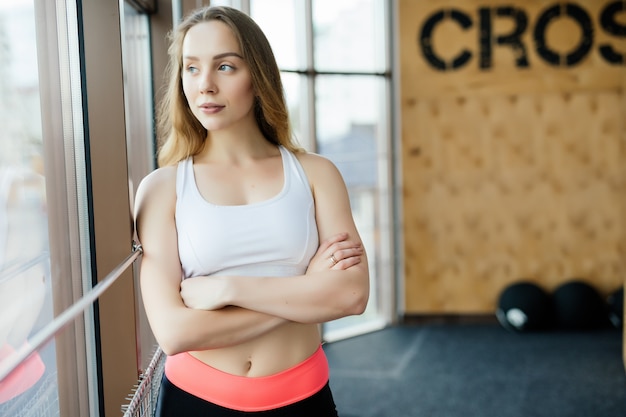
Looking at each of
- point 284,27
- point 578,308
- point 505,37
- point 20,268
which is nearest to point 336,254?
point 20,268

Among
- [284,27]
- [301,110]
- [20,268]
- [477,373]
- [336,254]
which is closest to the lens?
[20,268]

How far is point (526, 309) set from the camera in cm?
489

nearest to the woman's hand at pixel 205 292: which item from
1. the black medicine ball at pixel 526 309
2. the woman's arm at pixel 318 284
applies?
the woman's arm at pixel 318 284

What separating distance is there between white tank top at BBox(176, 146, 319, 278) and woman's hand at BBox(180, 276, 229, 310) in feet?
0.14

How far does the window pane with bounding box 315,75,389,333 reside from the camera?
4.93 meters

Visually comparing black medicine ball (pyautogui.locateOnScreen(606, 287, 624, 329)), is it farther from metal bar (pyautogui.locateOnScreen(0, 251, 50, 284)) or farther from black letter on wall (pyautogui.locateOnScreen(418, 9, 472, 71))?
metal bar (pyautogui.locateOnScreen(0, 251, 50, 284))

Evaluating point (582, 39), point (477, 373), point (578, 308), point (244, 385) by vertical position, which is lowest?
point (477, 373)

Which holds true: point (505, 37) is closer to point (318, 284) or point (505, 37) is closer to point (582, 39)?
point (582, 39)

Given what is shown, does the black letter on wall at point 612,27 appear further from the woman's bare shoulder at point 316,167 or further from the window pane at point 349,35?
the woman's bare shoulder at point 316,167

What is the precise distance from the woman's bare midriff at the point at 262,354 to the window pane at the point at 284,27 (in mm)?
3015

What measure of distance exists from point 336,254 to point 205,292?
29 cm

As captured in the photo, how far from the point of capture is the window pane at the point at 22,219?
4.37 feet

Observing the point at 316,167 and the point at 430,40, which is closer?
the point at 316,167

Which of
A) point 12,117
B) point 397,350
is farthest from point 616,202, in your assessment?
point 12,117
